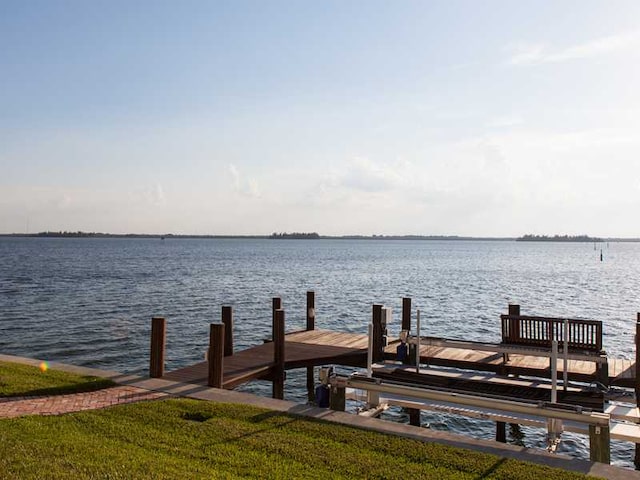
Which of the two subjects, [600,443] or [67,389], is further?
[67,389]

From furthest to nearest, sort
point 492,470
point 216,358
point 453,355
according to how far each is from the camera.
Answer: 1. point 453,355
2. point 216,358
3. point 492,470

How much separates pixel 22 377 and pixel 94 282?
47218 millimetres

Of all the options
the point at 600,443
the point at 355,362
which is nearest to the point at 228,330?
the point at 355,362

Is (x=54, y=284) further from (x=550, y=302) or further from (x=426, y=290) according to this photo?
(x=550, y=302)

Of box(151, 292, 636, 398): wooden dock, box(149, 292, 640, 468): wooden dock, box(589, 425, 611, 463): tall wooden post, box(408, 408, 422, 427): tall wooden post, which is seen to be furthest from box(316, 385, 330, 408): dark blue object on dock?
box(408, 408, 422, 427): tall wooden post

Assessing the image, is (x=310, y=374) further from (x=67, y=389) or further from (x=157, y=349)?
(x=67, y=389)

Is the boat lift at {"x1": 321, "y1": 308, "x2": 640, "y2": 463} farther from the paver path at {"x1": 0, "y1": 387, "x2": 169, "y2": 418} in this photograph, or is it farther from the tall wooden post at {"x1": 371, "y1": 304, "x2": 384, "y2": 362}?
the tall wooden post at {"x1": 371, "y1": 304, "x2": 384, "y2": 362}

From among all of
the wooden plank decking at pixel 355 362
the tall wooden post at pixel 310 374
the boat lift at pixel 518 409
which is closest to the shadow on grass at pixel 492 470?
the boat lift at pixel 518 409

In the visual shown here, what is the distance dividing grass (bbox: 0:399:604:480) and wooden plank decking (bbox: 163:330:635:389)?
4238 millimetres

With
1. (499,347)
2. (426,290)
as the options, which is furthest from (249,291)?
(499,347)

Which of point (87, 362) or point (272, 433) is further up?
point (272, 433)

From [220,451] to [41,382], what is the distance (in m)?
5.38

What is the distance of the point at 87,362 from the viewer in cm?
2202

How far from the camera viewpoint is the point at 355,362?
1623 cm
